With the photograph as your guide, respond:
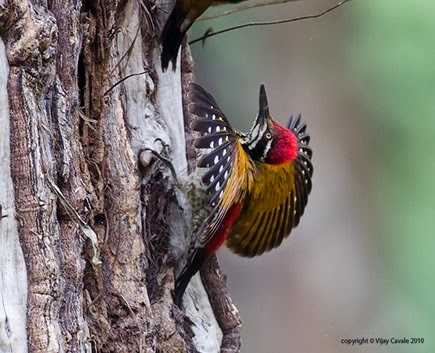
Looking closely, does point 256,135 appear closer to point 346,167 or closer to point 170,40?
point 170,40

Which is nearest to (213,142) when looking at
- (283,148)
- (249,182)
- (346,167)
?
(249,182)

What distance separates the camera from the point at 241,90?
594 centimetres

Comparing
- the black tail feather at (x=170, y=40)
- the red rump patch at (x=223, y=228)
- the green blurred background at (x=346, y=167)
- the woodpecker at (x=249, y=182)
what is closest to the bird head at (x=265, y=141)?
the woodpecker at (x=249, y=182)

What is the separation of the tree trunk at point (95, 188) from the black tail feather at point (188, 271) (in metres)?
0.04

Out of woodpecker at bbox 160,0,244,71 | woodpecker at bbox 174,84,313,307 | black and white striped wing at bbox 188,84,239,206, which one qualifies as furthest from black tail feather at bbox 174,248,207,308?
woodpecker at bbox 160,0,244,71

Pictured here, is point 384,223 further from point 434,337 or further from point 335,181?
point 434,337

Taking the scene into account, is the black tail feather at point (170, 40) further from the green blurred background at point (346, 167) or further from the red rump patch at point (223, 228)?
the green blurred background at point (346, 167)

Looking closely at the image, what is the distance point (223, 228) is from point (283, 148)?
0.34m

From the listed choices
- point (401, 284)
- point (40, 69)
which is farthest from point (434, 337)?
point (40, 69)

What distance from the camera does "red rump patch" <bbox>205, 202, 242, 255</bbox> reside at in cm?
301

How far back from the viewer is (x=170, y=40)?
3.08 meters

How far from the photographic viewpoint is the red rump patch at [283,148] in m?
3.13

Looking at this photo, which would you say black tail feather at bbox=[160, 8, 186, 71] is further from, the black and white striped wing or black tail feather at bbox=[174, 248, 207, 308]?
black tail feather at bbox=[174, 248, 207, 308]

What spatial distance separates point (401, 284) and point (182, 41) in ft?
11.0
